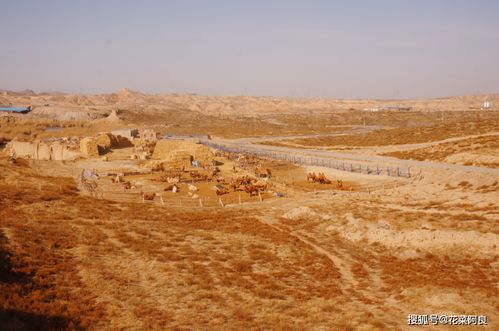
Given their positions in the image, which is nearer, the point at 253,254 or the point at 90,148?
the point at 253,254

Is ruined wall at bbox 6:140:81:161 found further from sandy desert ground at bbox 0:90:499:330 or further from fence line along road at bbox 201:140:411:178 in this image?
fence line along road at bbox 201:140:411:178

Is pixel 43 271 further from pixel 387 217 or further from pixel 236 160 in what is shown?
pixel 236 160

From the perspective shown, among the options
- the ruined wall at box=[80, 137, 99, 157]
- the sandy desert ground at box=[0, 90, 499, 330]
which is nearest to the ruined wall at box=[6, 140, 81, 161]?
the ruined wall at box=[80, 137, 99, 157]

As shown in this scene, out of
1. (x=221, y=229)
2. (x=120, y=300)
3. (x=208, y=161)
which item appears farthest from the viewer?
(x=208, y=161)

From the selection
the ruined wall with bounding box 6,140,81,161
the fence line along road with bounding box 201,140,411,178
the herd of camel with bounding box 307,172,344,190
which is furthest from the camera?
the ruined wall with bounding box 6,140,81,161

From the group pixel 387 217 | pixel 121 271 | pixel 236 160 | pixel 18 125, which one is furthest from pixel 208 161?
pixel 18 125

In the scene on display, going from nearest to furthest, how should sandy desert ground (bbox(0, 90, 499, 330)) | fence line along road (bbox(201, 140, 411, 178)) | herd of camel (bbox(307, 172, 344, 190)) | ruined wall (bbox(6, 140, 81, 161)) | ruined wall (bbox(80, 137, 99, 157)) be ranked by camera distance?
sandy desert ground (bbox(0, 90, 499, 330)) → herd of camel (bbox(307, 172, 344, 190)) → fence line along road (bbox(201, 140, 411, 178)) → ruined wall (bbox(80, 137, 99, 157)) → ruined wall (bbox(6, 140, 81, 161))

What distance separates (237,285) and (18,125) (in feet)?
369

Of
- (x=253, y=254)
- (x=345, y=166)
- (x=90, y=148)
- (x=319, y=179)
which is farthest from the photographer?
(x=90, y=148)

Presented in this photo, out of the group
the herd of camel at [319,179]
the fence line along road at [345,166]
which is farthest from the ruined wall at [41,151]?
the herd of camel at [319,179]

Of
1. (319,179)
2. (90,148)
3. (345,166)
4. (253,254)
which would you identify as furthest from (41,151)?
(253,254)

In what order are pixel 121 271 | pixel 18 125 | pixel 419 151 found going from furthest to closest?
pixel 18 125 → pixel 419 151 → pixel 121 271

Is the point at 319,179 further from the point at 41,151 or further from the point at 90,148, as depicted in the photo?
the point at 41,151

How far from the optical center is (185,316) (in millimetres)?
13328
